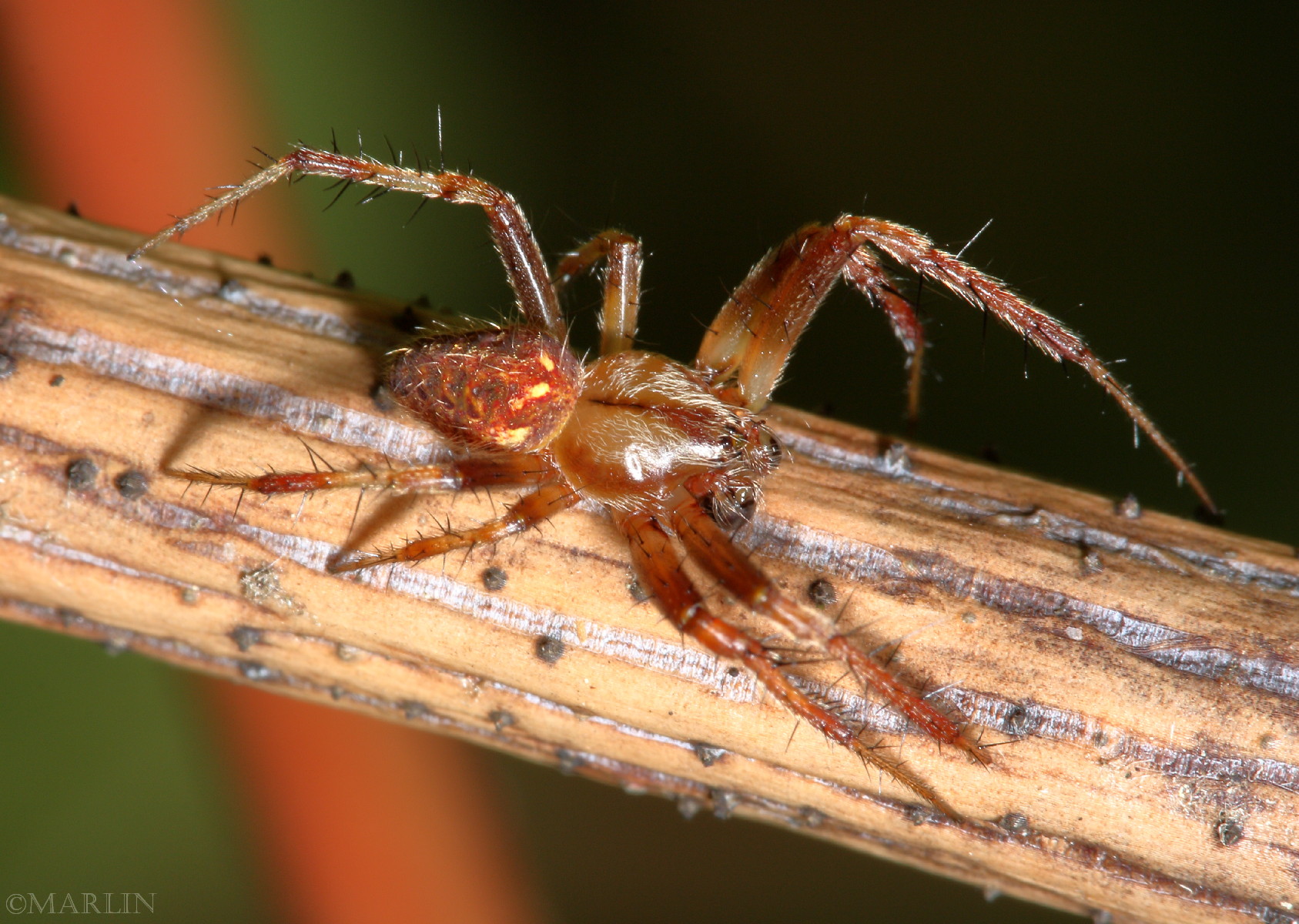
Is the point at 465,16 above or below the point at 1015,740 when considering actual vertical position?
above

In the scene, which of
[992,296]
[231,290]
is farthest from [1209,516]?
[231,290]

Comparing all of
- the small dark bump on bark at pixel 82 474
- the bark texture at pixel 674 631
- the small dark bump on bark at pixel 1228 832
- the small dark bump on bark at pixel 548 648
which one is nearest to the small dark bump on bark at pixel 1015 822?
the bark texture at pixel 674 631

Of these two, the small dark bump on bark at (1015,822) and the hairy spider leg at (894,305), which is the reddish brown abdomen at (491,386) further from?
the small dark bump on bark at (1015,822)

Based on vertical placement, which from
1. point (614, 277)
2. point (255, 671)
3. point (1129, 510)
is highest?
point (614, 277)

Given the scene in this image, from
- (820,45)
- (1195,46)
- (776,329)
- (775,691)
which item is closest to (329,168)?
(776,329)

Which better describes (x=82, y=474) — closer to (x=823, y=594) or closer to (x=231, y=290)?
(x=231, y=290)

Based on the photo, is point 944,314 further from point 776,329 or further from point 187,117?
point 187,117
